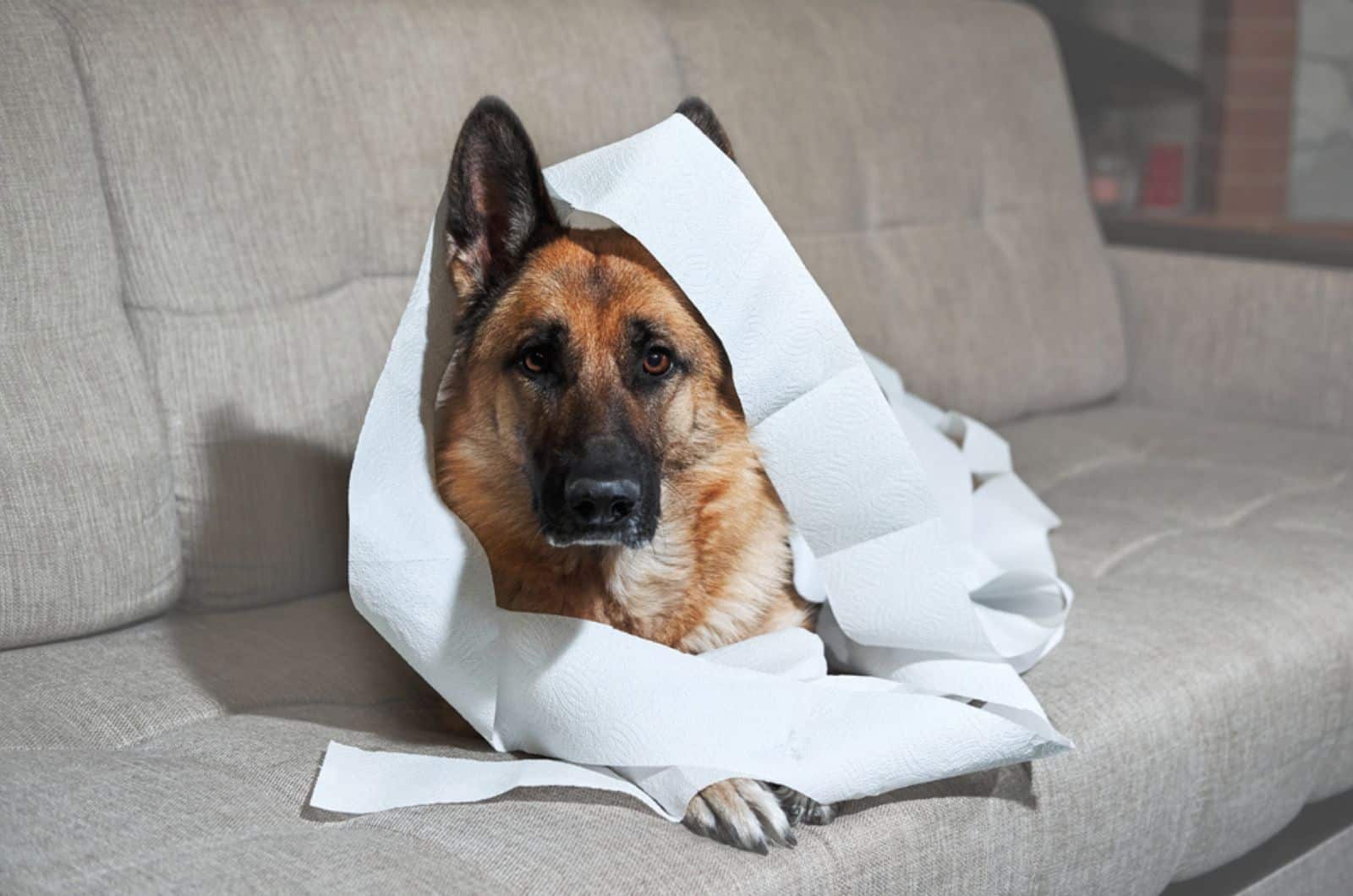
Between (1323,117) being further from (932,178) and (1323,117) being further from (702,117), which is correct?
(702,117)

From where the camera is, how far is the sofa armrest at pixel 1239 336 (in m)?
2.77

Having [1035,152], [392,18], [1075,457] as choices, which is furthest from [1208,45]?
[392,18]

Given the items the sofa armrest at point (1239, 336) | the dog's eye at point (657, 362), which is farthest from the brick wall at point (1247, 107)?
the dog's eye at point (657, 362)

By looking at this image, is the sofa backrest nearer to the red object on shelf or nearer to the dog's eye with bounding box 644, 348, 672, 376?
the dog's eye with bounding box 644, 348, 672, 376

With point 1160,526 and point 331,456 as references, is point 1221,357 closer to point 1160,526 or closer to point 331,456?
point 1160,526

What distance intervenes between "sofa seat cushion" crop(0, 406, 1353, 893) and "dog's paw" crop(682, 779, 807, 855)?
0.06ft

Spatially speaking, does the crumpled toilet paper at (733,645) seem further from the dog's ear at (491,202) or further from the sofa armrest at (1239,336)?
the sofa armrest at (1239,336)

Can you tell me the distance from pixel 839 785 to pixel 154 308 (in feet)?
3.54

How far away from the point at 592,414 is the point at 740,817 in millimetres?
457

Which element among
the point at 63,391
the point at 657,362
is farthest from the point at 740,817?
the point at 63,391

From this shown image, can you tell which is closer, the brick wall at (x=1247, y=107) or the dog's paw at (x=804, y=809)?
the dog's paw at (x=804, y=809)

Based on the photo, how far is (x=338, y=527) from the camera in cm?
192

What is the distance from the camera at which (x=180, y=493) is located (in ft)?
5.86

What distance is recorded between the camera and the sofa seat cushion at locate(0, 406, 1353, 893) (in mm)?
1200
